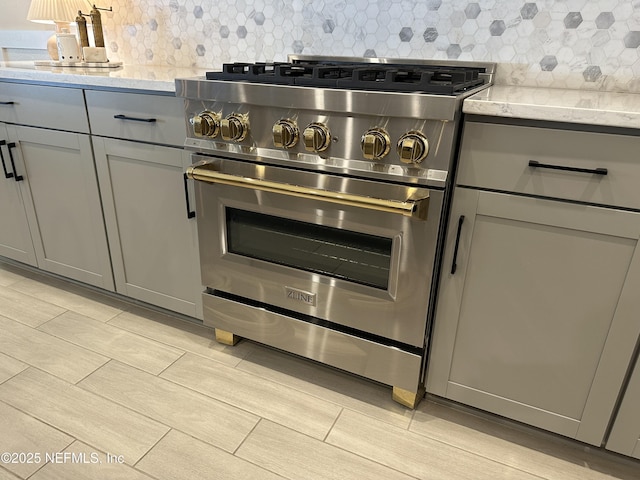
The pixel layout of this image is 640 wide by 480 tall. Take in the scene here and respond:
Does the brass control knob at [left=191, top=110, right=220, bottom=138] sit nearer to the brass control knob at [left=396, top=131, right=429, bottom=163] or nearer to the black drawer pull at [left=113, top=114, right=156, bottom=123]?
the black drawer pull at [left=113, top=114, right=156, bottom=123]

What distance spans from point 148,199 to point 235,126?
0.54 m

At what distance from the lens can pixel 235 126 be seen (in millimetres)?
1327

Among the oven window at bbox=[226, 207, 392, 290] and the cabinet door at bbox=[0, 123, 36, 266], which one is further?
the cabinet door at bbox=[0, 123, 36, 266]

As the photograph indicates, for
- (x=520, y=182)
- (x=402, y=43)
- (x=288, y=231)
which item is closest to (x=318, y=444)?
(x=288, y=231)

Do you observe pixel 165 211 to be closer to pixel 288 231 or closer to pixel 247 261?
pixel 247 261

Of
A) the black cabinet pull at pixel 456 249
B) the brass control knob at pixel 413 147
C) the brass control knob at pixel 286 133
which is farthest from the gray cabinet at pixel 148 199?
the black cabinet pull at pixel 456 249

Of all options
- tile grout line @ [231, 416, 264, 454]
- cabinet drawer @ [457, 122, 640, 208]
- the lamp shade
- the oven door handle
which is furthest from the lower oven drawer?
the lamp shade

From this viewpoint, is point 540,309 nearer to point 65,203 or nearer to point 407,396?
point 407,396

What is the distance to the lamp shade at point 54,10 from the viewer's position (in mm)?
2021

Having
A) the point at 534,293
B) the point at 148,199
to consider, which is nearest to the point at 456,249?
Answer: the point at 534,293

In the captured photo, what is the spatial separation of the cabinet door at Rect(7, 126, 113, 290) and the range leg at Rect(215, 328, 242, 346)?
546mm

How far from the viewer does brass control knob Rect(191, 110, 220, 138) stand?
136cm

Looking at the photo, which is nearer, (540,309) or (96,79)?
(540,309)

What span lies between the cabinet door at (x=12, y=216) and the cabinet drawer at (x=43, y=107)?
122mm
